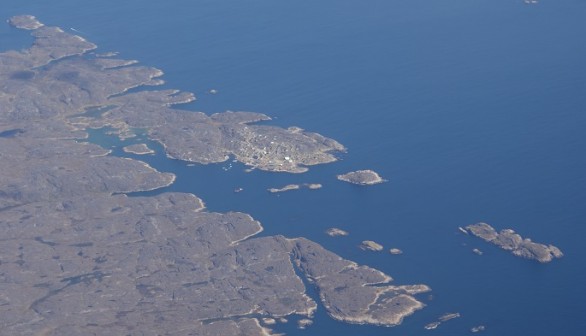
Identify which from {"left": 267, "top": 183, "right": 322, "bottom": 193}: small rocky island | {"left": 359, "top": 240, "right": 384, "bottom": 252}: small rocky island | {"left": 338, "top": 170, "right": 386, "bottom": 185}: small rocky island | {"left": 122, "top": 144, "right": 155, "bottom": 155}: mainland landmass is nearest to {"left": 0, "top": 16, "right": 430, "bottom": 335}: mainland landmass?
{"left": 122, "top": 144, "right": 155, "bottom": 155}: mainland landmass

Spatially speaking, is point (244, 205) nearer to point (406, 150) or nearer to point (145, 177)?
point (145, 177)

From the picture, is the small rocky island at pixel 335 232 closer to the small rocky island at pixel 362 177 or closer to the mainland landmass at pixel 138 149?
the small rocky island at pixel 362 177

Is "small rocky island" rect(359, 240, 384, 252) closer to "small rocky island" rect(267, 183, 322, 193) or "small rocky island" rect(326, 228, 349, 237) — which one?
"small rocky island" rect(326, 228, 349, 237)

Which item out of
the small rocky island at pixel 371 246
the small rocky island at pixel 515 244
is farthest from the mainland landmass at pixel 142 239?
the small rocky island at pixel 515 244

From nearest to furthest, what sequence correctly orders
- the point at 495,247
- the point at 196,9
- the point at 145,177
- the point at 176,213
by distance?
the point at 495,247, the point at 176,213, the point at 145,177, the point at 196,9

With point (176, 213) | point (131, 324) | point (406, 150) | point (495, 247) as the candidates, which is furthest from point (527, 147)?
point (131, 324)
